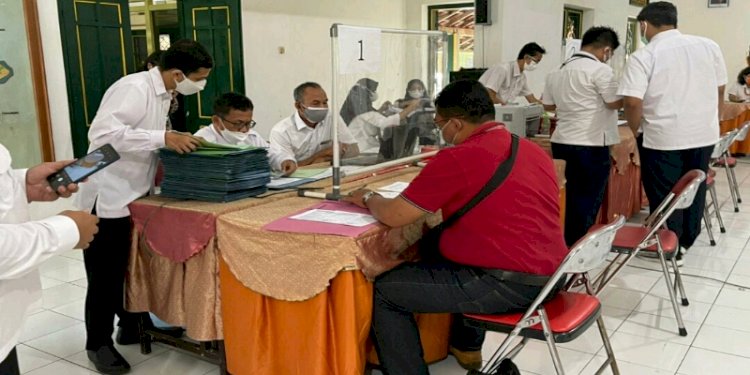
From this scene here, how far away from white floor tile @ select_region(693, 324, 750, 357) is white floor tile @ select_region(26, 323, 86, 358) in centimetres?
272

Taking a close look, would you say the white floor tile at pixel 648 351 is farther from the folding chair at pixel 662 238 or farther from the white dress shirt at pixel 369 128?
the white dress shirt at pixel 369 128

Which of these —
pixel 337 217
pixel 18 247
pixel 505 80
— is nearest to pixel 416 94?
pixel 337 217

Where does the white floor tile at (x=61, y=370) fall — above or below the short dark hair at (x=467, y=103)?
below

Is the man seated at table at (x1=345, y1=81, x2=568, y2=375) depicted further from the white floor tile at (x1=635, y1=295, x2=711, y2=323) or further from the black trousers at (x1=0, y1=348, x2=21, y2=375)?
the white floor tile at (x1=635, y1=295, x2=711, y2=323)

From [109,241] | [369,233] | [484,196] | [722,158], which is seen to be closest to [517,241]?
[484,196]

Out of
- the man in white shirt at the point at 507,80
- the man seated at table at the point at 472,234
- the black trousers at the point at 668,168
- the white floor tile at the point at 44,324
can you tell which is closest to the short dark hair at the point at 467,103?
the man seated at table at the point at 472,234

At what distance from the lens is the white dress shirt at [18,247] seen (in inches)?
51.9

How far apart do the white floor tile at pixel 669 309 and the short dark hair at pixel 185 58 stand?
2369 millimetres

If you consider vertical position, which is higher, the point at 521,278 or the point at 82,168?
the point at 82,168

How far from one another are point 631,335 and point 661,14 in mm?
1744

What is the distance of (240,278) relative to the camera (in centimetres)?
208

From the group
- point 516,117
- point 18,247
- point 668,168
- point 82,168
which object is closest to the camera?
point 18,247

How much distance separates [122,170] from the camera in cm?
240

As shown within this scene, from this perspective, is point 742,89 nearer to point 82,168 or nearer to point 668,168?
point 668,168
